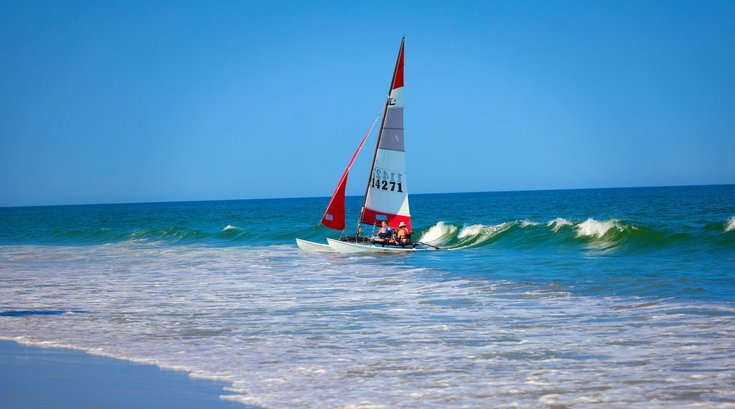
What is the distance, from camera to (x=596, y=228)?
111ft

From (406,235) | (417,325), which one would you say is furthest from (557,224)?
(417,325)

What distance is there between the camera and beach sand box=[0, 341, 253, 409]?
769 cm

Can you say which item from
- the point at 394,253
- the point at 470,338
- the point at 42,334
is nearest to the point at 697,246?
the point at 394,253

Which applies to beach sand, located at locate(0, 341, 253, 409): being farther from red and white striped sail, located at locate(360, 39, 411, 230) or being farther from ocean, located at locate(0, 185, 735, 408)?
red and white striped sail, located at locate(360, 39, 411, 230)

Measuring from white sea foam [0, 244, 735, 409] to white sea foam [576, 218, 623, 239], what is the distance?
1500 centimetres

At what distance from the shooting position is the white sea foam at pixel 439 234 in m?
43.1

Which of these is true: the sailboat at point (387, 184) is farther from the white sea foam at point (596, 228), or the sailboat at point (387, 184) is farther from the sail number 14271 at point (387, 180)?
the white sea foam at point (596, 228)

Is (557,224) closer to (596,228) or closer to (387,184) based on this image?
(596,228)

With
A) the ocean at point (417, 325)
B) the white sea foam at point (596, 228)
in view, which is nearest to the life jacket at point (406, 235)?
the ocean at point (417, 325)

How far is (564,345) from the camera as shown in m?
10.2

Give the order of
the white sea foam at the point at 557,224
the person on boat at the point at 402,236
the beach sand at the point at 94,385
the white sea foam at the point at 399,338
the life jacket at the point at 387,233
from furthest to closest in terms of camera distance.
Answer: the white sea foam at the point at 557,224 < the life jacket at the point at 387,233 < the person on boat at the point at 402,236 < the white sea foam at the point at 399,338 < the beach sand at the point at 94,385

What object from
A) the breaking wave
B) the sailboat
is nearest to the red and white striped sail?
the sailboat

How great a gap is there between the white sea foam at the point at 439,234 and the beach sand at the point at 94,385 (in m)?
33.0

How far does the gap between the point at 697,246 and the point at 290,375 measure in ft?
73.8
